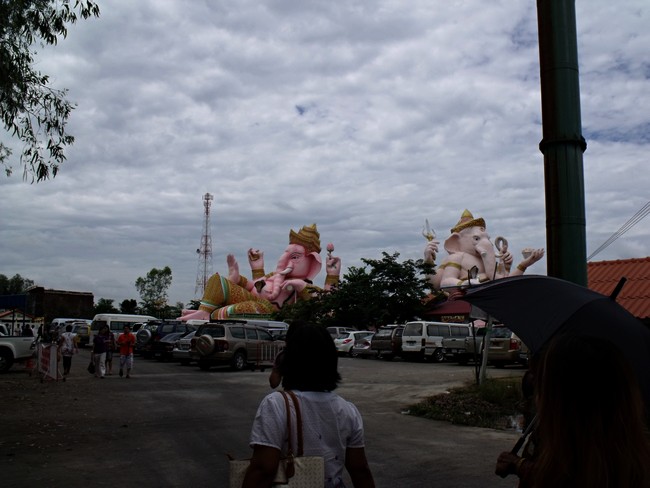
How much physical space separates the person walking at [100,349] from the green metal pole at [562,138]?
15825 millimetres

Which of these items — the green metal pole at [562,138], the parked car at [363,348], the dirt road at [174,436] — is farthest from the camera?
the parked car at [363,348]

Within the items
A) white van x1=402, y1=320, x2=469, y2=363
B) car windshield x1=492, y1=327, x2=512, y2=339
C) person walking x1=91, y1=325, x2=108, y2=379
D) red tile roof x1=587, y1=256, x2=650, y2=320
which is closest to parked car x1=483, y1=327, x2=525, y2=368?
car windshield x1=492, y1=327, x2=512, y2=339

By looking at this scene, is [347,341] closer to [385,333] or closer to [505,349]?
[385,333]

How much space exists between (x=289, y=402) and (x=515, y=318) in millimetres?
1644

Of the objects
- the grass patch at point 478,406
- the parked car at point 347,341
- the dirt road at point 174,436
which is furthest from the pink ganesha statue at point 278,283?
the grass patch at point 478,406

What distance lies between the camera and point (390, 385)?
16703mm

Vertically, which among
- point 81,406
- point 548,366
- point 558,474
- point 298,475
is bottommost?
point 81,406

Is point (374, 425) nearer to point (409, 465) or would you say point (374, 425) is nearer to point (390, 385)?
point (409, 465)

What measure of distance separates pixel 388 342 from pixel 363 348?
2.20m

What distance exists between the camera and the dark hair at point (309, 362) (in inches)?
119

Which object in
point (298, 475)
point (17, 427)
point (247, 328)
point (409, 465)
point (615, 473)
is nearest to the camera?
point (615, 473)

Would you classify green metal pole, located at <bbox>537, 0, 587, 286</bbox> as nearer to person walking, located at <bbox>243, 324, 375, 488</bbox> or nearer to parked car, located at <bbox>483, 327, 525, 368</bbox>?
person walking, located at <bbox>243, 324, 375, 488</bbox>

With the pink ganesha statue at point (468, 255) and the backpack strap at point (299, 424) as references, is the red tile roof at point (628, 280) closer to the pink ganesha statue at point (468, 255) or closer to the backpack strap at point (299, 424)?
the backpack strap at point (299, 424)

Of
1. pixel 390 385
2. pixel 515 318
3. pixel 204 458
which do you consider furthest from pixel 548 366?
pixel 390 385
